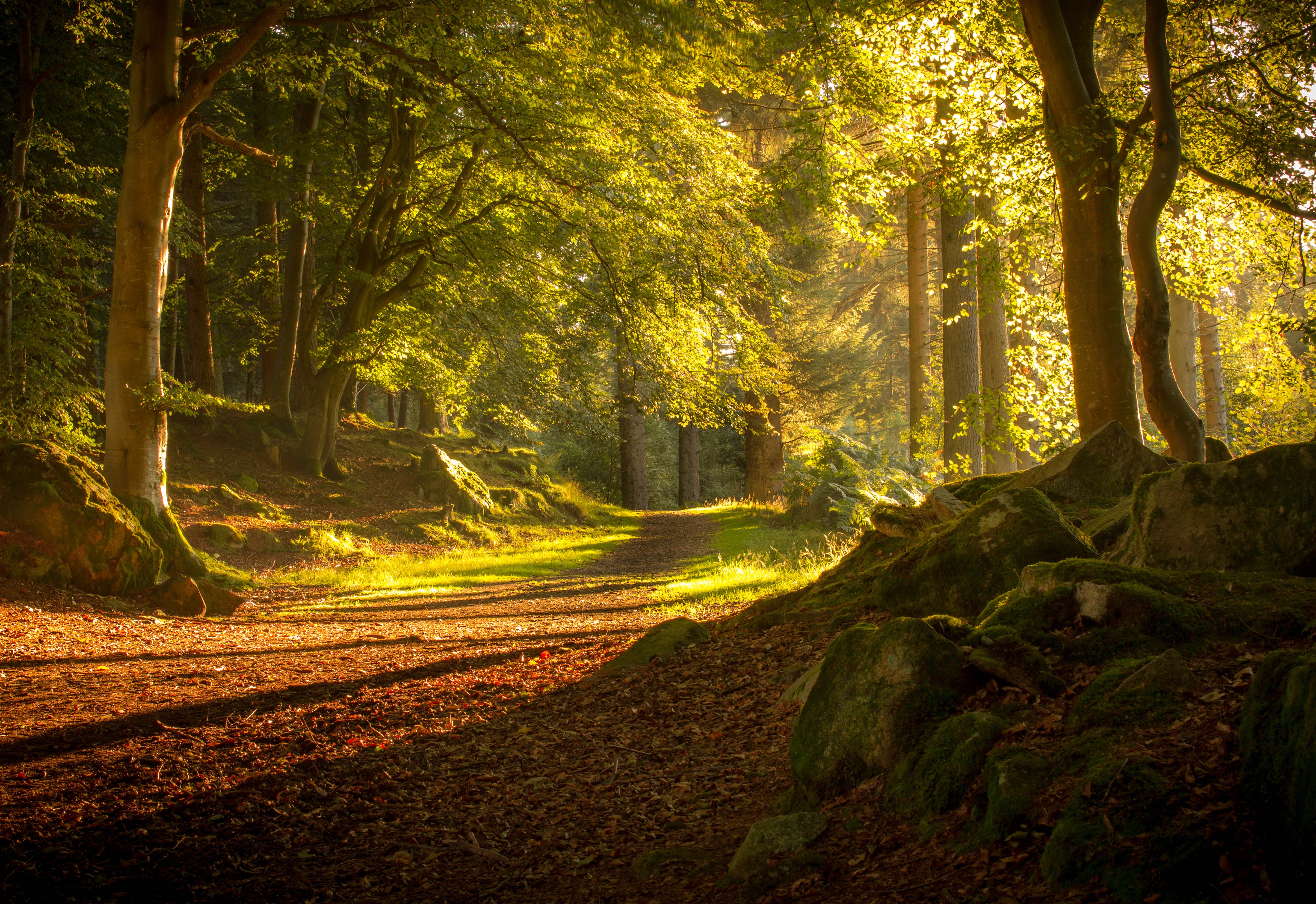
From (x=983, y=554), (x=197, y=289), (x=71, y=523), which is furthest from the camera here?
(x=197, y=289)

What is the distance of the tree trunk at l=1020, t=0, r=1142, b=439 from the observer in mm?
6379

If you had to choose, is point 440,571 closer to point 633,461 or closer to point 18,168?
point 18,168

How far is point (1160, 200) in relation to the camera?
6254 millimetres

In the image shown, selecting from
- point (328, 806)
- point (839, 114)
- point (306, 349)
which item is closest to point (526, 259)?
point (306, 349)

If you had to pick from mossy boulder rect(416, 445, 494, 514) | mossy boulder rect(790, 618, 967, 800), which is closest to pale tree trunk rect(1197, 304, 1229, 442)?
mossy boulder rect(790, 618, 967, 800)

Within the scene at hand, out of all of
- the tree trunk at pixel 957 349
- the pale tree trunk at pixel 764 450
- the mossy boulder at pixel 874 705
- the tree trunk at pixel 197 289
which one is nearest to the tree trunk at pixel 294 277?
the tree trunk at pixel 197 289

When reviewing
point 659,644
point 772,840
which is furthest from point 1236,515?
point 659,644

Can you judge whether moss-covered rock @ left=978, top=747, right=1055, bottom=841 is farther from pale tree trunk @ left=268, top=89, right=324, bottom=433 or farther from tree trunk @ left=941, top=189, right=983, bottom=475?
pale tree trunk @ left=268, top=89, right=324, bottom=433

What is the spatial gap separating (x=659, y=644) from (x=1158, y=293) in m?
4.86

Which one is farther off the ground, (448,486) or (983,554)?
(448,486)

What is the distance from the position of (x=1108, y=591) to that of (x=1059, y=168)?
4.75 meters

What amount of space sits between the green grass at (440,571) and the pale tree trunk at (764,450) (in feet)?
21.7

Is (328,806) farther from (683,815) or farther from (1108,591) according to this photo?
(1108,591)

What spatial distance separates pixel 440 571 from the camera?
42.7ft
